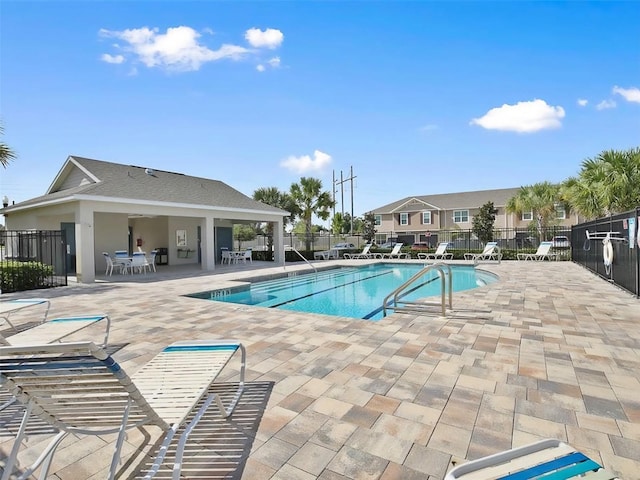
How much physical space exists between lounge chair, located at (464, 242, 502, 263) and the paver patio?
12.8 m

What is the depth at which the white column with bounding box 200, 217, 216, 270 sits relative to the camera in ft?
53.9

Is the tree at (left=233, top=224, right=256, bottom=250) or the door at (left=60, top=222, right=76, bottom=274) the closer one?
the door at (left=60, top=222, right=76, bottom=274)

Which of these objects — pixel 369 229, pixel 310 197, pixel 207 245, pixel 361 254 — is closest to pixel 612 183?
pixel 361 254

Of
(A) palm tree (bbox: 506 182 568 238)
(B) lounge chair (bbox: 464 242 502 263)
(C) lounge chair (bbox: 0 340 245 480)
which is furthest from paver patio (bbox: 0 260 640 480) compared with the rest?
(A) palm tree (bbox: 506 182 568 238)

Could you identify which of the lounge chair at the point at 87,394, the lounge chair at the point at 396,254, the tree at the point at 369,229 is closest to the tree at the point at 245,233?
the tree at the point at 369,229

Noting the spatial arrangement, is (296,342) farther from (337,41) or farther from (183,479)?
(337,41)

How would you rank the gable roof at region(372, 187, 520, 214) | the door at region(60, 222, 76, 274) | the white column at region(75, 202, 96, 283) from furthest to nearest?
1. the gable roof at region(372, 187, 520, 214)
2. the door at region(60, 222, 76, 274)
3. the white column at region(75, 202, 96, 283)

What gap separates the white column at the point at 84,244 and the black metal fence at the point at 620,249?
15465 millimetres

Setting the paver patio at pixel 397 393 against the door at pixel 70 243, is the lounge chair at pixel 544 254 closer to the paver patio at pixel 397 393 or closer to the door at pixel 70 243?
the paver patio at pixel 397 393

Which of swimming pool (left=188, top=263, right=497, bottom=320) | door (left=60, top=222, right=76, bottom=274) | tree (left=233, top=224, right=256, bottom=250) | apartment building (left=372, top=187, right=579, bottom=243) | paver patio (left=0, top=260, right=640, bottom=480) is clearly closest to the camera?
paver patio (left=0, top=260, right=640, bottom=480)

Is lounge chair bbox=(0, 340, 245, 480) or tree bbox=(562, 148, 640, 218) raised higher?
tree bbox=(562, 148, 640, 218)

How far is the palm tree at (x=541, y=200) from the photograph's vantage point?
21953mm

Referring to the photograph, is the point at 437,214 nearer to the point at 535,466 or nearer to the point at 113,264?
the point at 113,264

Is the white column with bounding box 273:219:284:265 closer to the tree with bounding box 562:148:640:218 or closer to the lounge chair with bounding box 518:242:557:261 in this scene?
the lounge chair with bounding box 518:242:557:261
